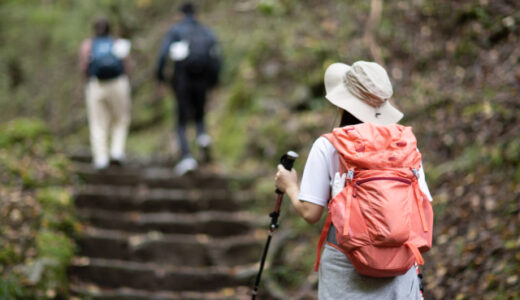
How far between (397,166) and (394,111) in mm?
428

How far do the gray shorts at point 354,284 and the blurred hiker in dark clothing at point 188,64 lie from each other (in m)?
4.91

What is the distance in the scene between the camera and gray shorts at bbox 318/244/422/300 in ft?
7.73

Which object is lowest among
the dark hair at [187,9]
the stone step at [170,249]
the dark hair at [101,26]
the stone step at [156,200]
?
the stone step at [170,249]

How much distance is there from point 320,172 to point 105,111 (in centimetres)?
600

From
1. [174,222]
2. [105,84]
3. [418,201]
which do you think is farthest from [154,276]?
[418,201]

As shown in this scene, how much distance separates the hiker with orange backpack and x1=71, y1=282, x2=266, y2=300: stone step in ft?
10.4

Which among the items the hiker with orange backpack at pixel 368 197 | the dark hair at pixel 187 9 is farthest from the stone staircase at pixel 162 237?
the hiker with orange backpack at pixel 368 197

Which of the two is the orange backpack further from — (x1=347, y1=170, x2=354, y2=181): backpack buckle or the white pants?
the white pants

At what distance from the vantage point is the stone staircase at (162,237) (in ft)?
18.4

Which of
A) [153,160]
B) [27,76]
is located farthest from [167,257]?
[27,76]

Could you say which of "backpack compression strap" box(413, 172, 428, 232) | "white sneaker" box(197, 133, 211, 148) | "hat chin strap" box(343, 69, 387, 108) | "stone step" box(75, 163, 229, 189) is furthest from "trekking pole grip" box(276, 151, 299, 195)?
"white sneaker" box(197, 133, 211, 148)

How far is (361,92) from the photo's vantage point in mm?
2461

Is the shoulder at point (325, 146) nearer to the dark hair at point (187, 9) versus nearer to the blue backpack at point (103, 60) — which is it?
the dark hair at point (187, 9)

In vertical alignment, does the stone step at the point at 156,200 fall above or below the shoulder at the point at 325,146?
below
